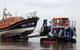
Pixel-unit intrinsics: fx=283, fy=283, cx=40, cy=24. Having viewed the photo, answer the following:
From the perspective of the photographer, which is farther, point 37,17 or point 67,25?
point 37,17

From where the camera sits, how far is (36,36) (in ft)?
139

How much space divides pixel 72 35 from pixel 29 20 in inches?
274

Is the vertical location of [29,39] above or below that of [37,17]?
below

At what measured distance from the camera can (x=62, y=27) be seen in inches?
1494

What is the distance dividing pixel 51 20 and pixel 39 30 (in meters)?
2.65

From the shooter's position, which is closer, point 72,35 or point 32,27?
point 72,35

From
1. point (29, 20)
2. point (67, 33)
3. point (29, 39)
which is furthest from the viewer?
point (29, 39)

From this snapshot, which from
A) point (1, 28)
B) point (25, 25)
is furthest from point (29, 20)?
point (1, 28)

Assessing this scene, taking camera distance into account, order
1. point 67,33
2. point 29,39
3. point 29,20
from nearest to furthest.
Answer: point 67,33
point 29,20
point 29,39

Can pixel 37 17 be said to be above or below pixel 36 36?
above

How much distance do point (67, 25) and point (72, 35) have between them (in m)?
1.64

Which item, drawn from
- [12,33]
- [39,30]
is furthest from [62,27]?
[12,33]

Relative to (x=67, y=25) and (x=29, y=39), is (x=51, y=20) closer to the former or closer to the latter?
(x=67, y=25)

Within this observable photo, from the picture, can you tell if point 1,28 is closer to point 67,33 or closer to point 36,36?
point 36,36
